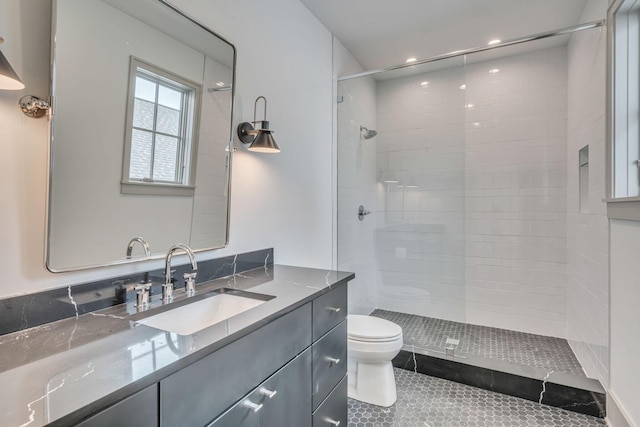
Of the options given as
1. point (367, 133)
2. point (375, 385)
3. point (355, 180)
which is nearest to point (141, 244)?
point (375, 385)

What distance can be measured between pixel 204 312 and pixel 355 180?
6.59ft

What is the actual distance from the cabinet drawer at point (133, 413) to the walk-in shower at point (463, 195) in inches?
84.4

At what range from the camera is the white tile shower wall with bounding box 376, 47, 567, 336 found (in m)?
2.80

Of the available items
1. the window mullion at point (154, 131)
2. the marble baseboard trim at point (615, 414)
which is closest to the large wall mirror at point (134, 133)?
the window mullion at point (154, 131)

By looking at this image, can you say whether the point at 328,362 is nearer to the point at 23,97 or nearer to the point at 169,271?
the point at 169,271

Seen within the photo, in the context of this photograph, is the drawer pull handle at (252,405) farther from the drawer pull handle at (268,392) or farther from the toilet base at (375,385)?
the toilet base at (375,385)

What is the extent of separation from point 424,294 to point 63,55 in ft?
9.87

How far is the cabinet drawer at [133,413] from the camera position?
0.58m

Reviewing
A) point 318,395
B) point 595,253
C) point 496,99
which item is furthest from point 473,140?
point 318,395

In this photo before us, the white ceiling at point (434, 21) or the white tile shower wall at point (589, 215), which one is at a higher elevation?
the white ceiling at point (434, 21)

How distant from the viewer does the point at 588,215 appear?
220 cm

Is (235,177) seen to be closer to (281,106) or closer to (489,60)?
(281,106)

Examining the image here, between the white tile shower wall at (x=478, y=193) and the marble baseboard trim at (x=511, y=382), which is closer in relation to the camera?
the marble baseboard trim at (x=511, y=382)

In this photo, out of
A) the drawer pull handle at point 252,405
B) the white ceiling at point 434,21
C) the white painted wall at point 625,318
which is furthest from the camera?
the white ceiling at point 434,21
